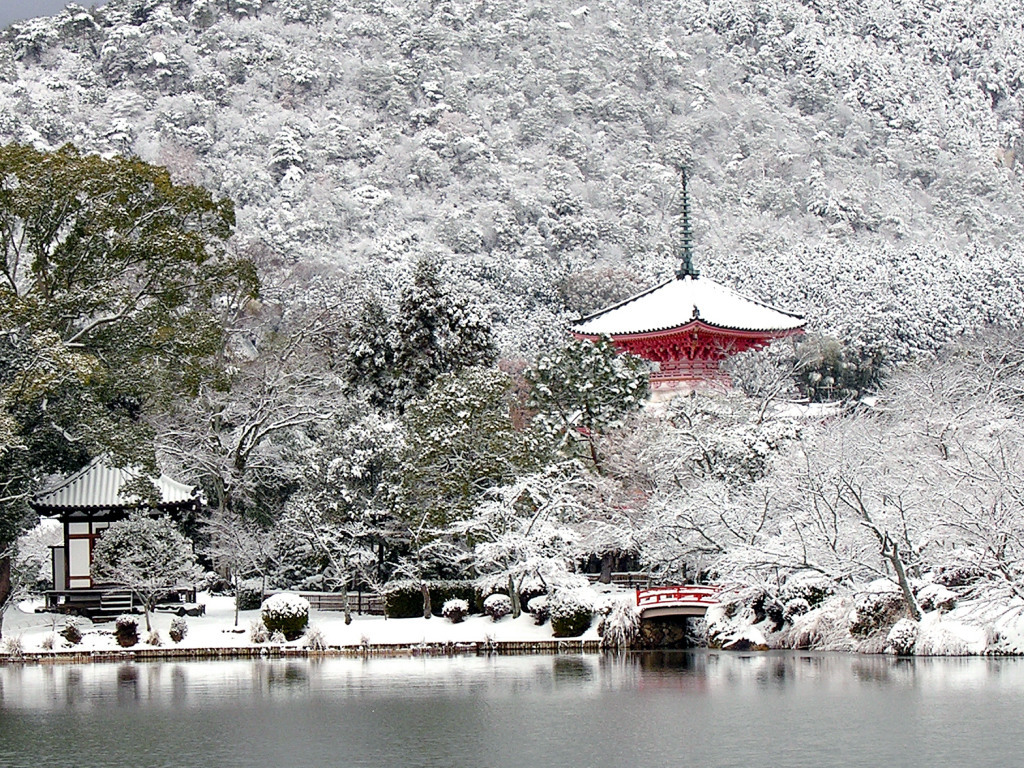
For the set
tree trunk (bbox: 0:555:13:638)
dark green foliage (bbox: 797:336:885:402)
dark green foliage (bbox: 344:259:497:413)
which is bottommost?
tree trunk (bbox: 0:555:13:638)

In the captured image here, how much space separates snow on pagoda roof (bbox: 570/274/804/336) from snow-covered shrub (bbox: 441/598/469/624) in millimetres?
13528

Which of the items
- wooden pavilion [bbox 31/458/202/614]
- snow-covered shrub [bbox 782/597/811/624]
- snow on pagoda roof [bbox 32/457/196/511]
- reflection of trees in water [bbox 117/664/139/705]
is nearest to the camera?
reflection of trees in water [bbox 117/664/139/705]

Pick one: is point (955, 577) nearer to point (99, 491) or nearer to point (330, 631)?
point (330, 631)

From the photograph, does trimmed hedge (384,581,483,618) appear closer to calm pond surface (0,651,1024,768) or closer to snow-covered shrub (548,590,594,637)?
snow-covered shrub (548,590,594,637)

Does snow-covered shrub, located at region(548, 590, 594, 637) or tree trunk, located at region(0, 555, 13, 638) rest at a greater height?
Result: tree trunk, located at region(0, 555, 13, 638)

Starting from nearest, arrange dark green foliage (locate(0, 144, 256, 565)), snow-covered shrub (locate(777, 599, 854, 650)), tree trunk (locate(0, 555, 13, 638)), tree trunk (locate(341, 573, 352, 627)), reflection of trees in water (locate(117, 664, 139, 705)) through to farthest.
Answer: reflection of trees in water (locate(117, 664, 139, 705)) → snow-covered shrub (locate(777, 599, 854, 650)) → dark green foliage (locate(0, 144, 256, 565)) → tree trunk (locate(341, 573, 352, 627)) → tree trunk (locate(0, 555, 13, 638))

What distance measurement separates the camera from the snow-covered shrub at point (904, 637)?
925 inches

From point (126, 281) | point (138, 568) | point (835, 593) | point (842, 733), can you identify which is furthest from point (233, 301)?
point (842, 733)

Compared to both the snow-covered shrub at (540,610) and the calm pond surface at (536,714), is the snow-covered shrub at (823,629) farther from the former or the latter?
the snow-covered shrub at (540,610)

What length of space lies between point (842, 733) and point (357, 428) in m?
15.3

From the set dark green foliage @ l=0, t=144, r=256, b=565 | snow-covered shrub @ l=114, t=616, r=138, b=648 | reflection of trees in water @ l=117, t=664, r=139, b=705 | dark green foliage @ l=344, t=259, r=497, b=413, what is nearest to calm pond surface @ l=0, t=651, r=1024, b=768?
reflection of trees in water @ l=117, t=664, r=139, b=705

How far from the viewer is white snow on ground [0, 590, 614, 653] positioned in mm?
27031

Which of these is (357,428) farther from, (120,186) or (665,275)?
(665,275)

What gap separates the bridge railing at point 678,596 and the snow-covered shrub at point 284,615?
20.9ft
